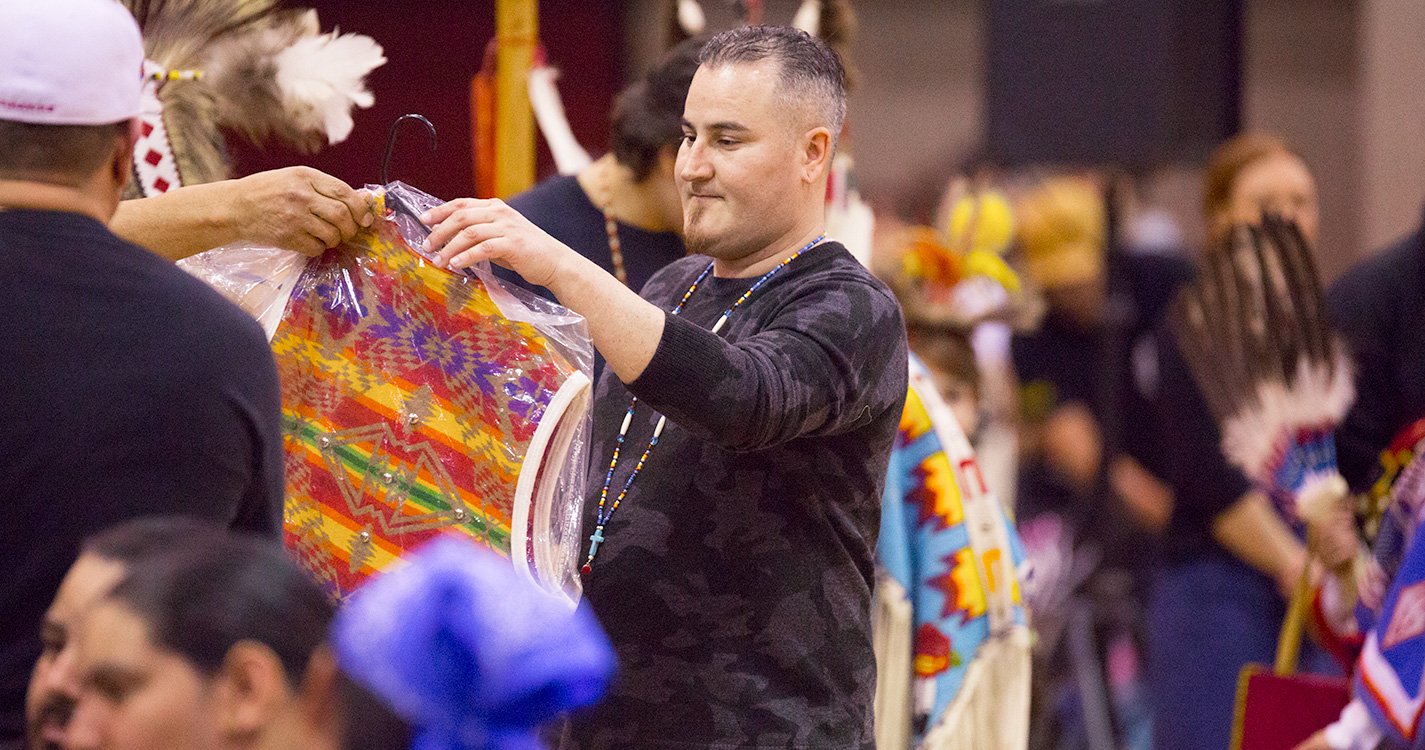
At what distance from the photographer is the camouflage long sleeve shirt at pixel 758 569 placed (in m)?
1.67

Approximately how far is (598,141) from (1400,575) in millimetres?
5689

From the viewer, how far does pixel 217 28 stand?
212 centimetres

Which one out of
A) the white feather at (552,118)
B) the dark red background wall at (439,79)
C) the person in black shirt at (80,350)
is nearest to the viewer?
the person in black shirt at (80,350)

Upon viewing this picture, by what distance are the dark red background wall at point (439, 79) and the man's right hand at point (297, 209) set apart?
0.62 feet

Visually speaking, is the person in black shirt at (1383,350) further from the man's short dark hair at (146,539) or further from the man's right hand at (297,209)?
the man's short dark hair at (146,539)

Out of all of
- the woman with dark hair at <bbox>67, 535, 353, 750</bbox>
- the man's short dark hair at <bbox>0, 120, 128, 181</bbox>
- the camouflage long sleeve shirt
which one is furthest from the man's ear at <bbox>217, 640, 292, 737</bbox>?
the camouflage long sleeve shirt

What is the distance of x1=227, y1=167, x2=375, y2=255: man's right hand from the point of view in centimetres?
162

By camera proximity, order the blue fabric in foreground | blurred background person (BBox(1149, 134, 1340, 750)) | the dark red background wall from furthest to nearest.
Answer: blurred background person (BBox(1149, 134, 1340, 750)) < the dark red background wall < the blue fabric in foreground

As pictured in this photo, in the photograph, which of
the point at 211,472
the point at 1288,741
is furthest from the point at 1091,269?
the point at 211,472

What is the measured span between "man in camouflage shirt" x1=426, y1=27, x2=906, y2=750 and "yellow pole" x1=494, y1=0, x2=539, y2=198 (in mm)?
845

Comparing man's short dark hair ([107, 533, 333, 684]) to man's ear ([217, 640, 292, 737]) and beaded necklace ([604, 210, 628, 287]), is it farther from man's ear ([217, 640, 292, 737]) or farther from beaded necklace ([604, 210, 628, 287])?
beaded necklace ([604, 210, 628, 287])

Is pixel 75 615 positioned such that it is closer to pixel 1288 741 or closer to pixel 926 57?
pixel 1288 741

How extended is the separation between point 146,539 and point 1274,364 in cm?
243

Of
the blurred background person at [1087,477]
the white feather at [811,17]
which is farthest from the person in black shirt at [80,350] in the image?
the blurred background person at [1087,477]
